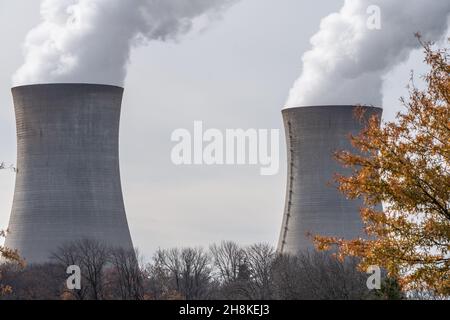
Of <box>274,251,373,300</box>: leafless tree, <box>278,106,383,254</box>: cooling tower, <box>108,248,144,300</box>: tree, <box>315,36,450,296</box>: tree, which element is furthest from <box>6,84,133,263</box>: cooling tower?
<box>315,36,450,296</box>: tree

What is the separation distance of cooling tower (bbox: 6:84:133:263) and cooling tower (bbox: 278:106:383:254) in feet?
16.9

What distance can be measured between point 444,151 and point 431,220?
0.50 metres

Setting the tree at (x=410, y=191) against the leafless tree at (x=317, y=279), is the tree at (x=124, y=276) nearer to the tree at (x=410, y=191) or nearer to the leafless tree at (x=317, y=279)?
Answer: the leafless tree at (x=317, y=279)

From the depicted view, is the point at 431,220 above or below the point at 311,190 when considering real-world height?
below

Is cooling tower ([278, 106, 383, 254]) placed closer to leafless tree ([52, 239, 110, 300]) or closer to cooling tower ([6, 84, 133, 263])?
cooling tower ([6, 84, 133, 263])

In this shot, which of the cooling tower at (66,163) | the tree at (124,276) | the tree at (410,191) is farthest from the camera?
the cooling tower at (66,163)

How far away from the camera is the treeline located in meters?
30.8

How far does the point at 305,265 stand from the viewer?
35.2 m

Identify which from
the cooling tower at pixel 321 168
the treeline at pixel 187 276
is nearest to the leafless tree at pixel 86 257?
the treeline at pixel 187 276

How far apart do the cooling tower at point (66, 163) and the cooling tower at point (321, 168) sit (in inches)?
203

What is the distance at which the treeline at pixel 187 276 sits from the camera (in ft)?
101

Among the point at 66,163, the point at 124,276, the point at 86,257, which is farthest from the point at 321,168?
the point at 86,257
